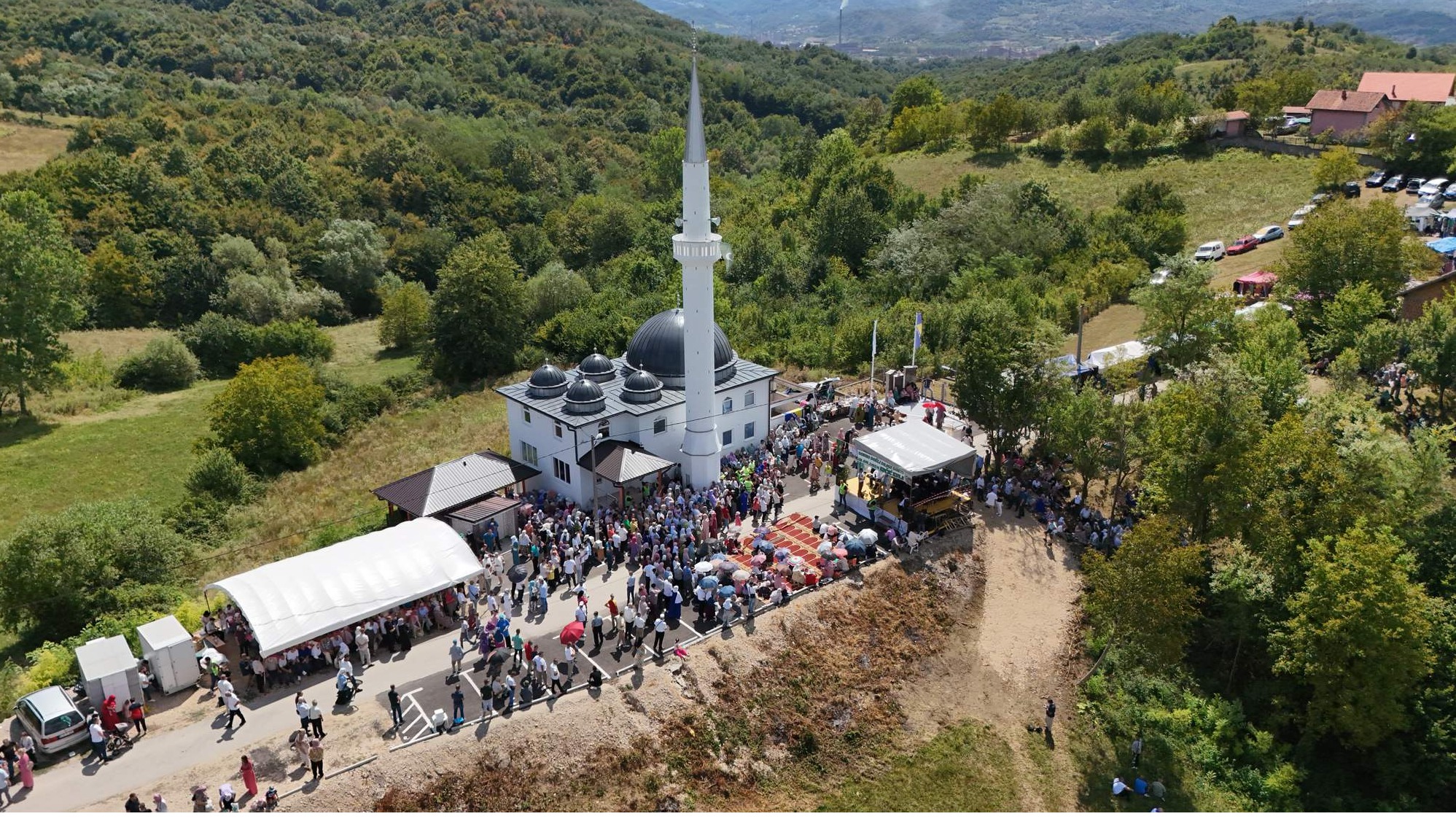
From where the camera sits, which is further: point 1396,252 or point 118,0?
point 118,0

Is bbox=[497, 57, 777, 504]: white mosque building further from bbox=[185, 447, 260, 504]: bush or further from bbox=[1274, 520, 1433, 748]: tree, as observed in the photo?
bbox=[1274, 520, 1433, 748]: tree

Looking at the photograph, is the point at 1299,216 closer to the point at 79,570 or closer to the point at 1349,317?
the point at 1349,317

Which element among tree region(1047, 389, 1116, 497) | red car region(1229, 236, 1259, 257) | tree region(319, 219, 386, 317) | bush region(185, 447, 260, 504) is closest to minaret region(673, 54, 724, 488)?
tree region(1047, 389, 1116, 497)

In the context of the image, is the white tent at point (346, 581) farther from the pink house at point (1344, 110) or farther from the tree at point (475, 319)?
the pink house at point (1344, 110)

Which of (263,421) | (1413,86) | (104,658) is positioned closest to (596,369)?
(263,421)

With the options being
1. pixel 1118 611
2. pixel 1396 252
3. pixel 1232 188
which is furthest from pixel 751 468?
pixel 1232 188

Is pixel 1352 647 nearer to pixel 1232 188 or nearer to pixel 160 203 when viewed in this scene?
pixel 1232 188
